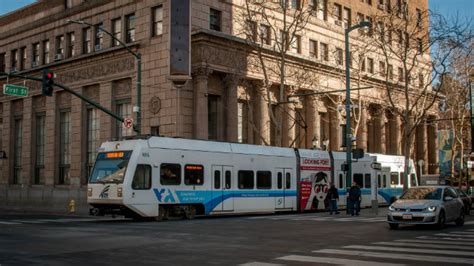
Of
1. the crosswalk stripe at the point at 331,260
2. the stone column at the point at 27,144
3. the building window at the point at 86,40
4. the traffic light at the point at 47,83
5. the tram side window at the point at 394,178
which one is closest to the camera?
the crosswalk stripe at the point at 331,260

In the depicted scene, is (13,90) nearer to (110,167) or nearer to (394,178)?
(110,167)

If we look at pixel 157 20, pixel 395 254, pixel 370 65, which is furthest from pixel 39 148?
pixel 395 254

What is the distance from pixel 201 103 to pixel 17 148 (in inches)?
889

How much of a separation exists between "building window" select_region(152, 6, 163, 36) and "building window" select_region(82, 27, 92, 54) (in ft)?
24.1

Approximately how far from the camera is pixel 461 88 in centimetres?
5162

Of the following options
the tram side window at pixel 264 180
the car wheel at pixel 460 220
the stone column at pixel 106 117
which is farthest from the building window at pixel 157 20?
the car wheel at pixel 460 220

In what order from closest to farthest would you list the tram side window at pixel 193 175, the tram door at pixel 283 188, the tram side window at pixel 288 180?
1. the tram side window at pixel 193 175
2. the tram door at pixel 283 188
3. the tram side window at pixel 288 180

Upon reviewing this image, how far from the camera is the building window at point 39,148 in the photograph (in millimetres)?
51219

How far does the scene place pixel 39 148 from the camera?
51781 mm

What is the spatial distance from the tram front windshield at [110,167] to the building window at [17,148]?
31748mm

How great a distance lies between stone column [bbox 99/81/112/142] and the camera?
4500 centimetres

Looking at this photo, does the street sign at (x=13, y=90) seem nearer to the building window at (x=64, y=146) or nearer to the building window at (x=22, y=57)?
the building window at (x=64, y=146)

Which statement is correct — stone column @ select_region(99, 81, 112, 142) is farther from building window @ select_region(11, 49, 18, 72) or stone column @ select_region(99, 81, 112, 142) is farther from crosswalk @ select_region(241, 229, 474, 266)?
crosswalk @ select_region(241, 229, 474, 266)

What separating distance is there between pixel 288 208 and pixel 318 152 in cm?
425
